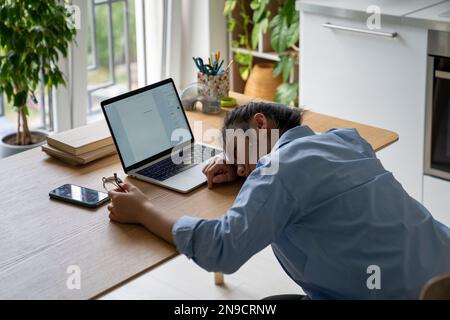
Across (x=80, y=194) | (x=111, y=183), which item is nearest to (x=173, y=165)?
(x=111, y=183)

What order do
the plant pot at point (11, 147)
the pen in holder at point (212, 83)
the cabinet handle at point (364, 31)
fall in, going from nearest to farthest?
the pen in holder at point (212, 83)
the cabinet handle at point (364, 31)
the plant pot at point (11, 147)

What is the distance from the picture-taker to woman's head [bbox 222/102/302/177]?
6.86ft

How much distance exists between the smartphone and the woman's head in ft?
1.28

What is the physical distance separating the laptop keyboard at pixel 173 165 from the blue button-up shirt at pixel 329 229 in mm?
508

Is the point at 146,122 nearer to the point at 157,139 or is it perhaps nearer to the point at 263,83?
the point at 157,139

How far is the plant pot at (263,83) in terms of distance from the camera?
4.30 m

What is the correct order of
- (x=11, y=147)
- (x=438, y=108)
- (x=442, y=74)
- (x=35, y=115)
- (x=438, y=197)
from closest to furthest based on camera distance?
(x=442, y=74), (x=438, y=108), (x=438, y=197), (x=11, y=147), (x=35, y=115)

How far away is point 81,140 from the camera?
2486mm

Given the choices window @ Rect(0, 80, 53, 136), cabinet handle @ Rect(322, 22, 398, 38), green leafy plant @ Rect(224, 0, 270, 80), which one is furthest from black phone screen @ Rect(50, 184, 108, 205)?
green leafy plant @ Rect(224, 0, 270, 80)

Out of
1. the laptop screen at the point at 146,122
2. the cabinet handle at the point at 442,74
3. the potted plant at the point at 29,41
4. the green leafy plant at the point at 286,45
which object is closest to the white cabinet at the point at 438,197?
the cabinet handle at the point at 442,74

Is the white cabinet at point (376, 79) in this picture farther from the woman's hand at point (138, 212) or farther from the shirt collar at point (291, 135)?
the woman's hand at point (138, 212)

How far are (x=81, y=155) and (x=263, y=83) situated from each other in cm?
202

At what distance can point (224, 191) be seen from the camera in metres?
2.28

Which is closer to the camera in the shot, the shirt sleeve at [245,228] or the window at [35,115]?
the shirt sleeve at [245,228]
